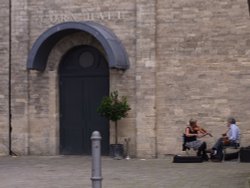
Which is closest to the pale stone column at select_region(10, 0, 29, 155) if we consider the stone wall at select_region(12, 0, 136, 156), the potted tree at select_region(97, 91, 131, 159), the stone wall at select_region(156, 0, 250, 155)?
the stone wall at select_region(12, 0, 136, 156)

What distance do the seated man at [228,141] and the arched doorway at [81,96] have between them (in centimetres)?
397

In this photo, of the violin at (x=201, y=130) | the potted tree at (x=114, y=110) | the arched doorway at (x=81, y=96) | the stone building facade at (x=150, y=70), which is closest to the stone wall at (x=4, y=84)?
the stone building facade at (x=150, y=70)

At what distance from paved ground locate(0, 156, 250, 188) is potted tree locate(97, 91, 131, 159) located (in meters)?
0.38

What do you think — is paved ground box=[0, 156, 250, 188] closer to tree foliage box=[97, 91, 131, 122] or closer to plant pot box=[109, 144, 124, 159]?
plant pot box=[109, 144, 124, 159]

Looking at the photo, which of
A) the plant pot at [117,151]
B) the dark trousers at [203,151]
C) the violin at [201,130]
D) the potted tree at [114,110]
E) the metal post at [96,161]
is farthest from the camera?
the plant pot at [117,151]

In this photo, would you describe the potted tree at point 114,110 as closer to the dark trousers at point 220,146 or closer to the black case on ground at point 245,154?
the dark trousers at point 220,146

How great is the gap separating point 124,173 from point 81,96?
601 centimetres

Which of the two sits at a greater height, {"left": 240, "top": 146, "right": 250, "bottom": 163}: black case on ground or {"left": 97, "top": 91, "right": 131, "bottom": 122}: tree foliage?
{"left": 97, "top": 91, "right": 131, "bottom": 122}: tree foliage

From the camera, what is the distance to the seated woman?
18906mm

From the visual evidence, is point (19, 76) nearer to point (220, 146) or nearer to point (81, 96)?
point (81, 96)

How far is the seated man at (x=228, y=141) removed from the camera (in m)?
18.7

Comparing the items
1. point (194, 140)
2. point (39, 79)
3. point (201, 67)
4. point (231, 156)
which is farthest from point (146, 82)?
point (39, 79)

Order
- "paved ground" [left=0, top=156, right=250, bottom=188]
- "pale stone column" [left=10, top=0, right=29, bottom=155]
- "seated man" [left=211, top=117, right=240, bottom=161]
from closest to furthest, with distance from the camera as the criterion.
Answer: "paved ground" [left=0, top=156, right=250, bottom=188]
"seated man" [left=211, top=117, right=240, bottom=161]
"pale stone column" [left=10, top=0, right=29, bottom=155]

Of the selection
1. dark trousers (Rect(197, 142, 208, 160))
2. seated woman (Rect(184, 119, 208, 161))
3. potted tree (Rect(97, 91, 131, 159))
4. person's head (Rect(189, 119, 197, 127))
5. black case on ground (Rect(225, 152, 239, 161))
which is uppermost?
potted tree (Rect(97, 91, 131, 159))
